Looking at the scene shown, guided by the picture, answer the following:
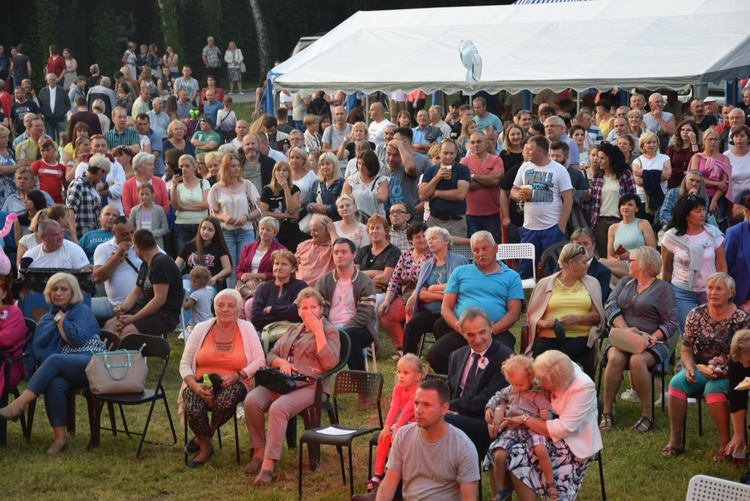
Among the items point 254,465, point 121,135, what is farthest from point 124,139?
point 254,465

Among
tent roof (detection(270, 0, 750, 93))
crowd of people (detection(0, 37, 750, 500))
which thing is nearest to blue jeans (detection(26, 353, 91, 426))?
crowd of people (detection(0, 37, 750, 500))

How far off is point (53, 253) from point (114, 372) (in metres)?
2.36

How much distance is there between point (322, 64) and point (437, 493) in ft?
42.1

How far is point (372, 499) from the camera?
629cm

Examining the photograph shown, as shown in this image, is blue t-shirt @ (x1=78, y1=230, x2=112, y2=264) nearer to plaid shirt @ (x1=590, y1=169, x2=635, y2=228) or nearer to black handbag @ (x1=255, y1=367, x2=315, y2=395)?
black handbag @ (x1=255, y1=367, x2=315, y2=395)

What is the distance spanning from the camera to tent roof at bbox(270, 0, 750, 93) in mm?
15484

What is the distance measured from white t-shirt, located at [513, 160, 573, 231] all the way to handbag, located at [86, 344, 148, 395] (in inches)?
171

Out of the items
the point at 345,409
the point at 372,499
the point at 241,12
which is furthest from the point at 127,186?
the point at 241,12

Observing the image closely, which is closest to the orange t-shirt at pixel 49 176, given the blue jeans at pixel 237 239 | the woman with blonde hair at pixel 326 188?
the blue jeans at pixel 237 239

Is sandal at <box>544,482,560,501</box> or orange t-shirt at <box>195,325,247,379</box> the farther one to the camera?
orange t-shirt at <box>195,325,247,379</box>

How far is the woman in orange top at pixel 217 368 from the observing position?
→ 7344mm

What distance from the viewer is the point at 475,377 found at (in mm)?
6684

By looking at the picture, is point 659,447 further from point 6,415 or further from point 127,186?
point 127,186

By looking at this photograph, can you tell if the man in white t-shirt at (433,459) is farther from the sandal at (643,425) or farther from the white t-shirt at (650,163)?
the white t-shirt at (650,163)
